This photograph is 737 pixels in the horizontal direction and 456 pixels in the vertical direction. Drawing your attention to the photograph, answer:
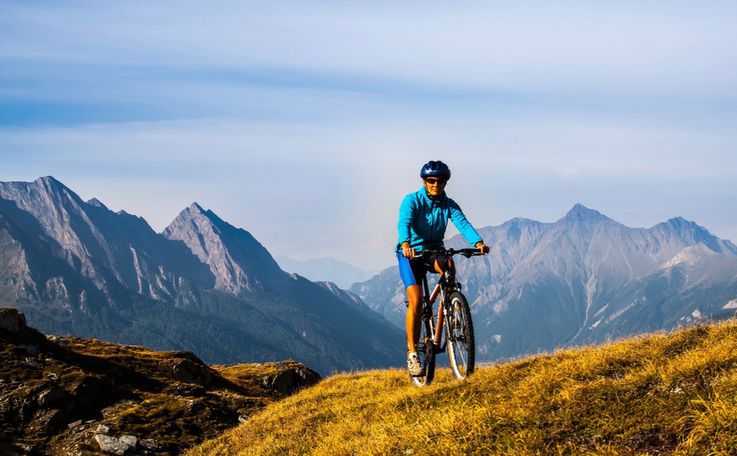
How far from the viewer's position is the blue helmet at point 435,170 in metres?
13.6

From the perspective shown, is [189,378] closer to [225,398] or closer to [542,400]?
[225,398]

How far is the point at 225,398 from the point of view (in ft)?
85.4

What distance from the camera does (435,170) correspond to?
1365 centimetres

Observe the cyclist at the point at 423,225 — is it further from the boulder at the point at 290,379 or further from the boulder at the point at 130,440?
the boulder at the point at 290,379

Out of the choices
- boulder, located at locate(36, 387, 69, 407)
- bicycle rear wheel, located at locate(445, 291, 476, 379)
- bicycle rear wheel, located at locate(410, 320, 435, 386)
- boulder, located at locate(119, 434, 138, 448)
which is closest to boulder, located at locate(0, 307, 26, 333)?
boulder, located at locate(36, 387, 69, 407)

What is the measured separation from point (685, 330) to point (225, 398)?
19.0m

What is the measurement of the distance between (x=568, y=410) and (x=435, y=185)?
6.25 meters

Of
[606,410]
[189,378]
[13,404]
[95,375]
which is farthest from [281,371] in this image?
[606,410]

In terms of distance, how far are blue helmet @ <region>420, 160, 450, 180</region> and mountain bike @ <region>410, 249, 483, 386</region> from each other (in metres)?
1.65

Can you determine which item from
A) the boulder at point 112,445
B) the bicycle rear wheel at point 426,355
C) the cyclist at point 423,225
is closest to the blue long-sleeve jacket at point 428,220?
the cyclist at point 423,225

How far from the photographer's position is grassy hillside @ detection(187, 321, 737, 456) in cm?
744

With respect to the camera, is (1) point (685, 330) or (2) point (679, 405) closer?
(2) point (679, 405)

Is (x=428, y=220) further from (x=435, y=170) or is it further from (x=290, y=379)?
(x=290, y=379)

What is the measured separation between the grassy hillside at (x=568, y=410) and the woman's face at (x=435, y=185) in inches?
158
